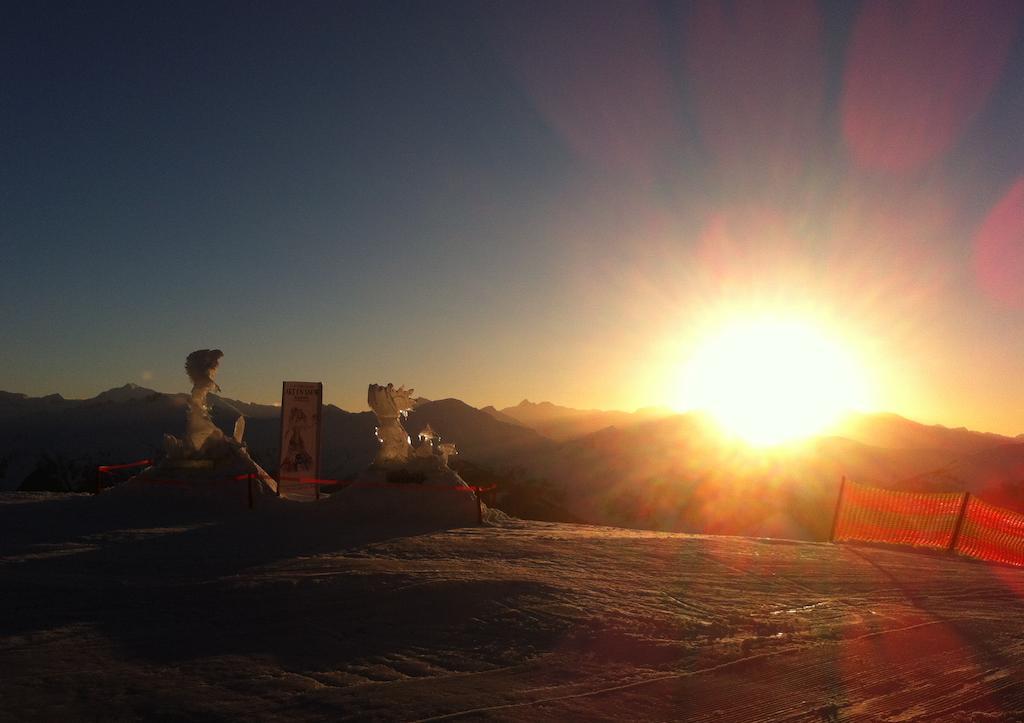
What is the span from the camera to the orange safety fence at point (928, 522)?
1655cm

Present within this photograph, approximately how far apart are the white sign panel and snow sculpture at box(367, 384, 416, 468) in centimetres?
213

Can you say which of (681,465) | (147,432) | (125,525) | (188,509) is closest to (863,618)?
(125,525)

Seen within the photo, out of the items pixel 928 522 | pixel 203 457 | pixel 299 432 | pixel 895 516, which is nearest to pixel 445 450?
pixel 299 432

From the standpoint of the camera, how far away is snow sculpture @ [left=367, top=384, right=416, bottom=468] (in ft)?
56.2

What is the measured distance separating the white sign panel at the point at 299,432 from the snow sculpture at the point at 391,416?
2.13 meters

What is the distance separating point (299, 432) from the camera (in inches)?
754

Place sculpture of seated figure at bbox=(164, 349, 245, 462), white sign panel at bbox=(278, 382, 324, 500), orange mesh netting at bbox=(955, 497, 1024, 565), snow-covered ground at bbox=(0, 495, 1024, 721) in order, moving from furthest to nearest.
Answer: white sign panel at bbox=(278, 382, 324, 500) → sculpture of seated figure at bbox=(164, 349, 245, 462) → orange mesh netting at bbox=(955, 497, 1024, 565) → snow-covered ground at bbox=(0, 495, 1024, 721)

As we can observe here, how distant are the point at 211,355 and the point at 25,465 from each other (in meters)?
45.6

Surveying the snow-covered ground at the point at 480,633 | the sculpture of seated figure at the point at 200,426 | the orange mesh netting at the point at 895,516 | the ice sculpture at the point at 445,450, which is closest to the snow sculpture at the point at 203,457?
the sculpture of seated figure at the point at 200,426

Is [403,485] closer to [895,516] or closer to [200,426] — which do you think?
[200,426]

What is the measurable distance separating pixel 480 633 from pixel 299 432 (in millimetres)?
13619

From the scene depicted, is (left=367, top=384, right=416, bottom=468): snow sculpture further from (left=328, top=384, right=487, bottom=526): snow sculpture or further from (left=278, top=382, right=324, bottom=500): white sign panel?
(left=278, top=382, right=324, bottom=500): white sign panel

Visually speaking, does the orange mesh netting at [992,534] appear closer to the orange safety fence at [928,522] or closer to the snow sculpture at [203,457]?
the orange safety fence at [928,522]

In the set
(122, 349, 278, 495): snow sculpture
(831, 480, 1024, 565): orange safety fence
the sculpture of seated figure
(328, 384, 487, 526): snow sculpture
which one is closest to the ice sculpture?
(328, 384, 487, 526): snow sculpture
